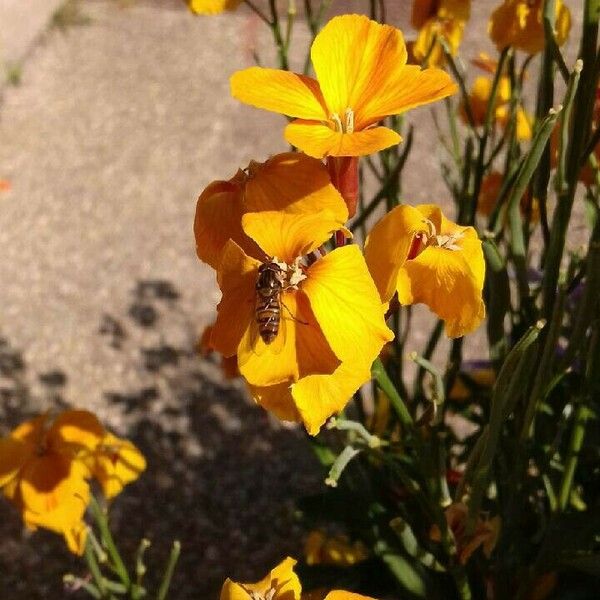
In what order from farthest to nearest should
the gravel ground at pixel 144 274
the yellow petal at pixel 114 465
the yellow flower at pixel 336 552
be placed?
the gravel ground at pixel 144 274
the yellow flower at pixel 336 552
the yellow petal at pixel 114 465

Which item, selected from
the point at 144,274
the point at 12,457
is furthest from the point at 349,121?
the point at 144,274

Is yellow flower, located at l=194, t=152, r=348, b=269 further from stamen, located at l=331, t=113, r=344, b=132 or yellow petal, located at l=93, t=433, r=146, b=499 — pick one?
yellow petal, located at l=93, t=433, r=146, b=499

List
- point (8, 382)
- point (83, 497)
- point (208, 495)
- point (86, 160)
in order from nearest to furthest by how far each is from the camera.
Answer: point (83, 497)
point (208, 495)
point (8, 382)
point (86, 160)

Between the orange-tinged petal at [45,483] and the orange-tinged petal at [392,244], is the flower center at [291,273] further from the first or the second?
the orange-tinged petal at [45,483]

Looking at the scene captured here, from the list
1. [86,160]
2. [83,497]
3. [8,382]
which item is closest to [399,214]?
[83,497]

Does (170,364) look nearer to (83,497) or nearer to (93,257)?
(93,257)

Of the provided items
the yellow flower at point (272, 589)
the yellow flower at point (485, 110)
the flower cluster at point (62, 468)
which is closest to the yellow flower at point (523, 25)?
the yellow flower at point (485, 110)
